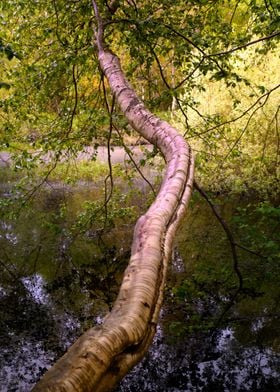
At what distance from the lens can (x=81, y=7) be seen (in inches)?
176

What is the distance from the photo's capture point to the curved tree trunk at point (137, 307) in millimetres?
1018

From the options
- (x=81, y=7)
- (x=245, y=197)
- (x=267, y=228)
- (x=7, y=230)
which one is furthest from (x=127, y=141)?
(x=81, y=7)

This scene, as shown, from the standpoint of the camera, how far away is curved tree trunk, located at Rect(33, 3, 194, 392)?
1.02 meters

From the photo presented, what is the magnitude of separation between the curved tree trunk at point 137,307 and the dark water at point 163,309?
105 inches

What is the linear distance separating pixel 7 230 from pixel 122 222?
3058 millimetres

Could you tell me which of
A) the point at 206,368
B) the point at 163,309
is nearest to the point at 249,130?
the point at 163,309

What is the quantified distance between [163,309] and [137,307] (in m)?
6.03

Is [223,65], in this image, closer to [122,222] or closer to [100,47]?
[100,47]

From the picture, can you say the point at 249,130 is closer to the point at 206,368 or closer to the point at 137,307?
the point at 206,368

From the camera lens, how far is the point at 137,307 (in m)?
1.28

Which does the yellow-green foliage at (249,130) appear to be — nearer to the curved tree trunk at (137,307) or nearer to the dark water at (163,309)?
the dark water at (163,309)

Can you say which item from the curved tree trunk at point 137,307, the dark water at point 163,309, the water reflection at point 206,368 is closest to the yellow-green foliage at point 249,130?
the dark water at point 163,309

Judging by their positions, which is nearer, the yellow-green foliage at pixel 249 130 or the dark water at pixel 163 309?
the dark water at pixel 163 309

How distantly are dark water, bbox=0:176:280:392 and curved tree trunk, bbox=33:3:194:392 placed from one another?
2666mm
